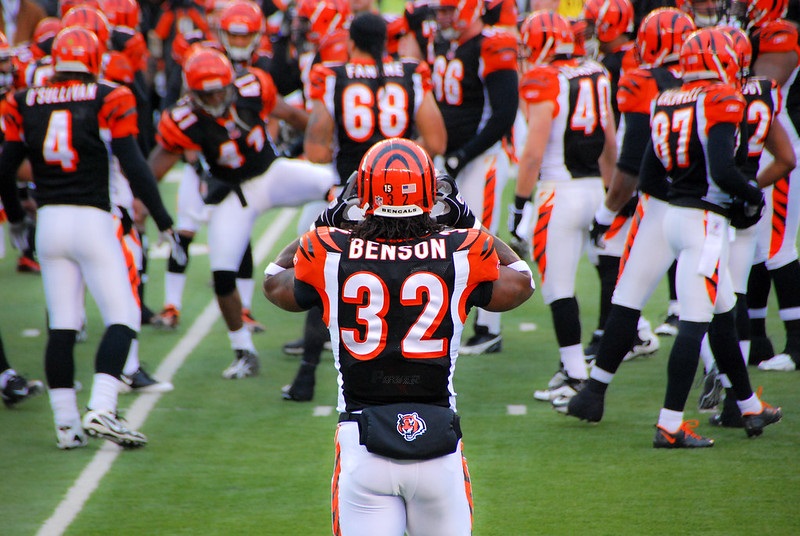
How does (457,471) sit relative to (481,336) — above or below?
above

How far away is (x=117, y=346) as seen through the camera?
18.7 ft

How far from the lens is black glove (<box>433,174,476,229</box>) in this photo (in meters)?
3.55

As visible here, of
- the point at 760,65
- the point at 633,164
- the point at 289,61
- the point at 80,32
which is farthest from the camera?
the point at 289,61

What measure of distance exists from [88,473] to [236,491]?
0.82 m

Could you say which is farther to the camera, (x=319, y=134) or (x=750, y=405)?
(x=319, y=134)

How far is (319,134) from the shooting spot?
21.7 feet

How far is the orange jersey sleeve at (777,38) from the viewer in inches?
259

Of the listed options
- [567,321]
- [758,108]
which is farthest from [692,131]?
[567,321]

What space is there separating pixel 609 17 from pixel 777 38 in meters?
1.44

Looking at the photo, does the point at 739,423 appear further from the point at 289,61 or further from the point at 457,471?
the point at 289,61

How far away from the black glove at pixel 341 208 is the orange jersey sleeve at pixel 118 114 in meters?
2.36

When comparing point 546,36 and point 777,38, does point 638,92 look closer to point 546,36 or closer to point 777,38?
point 546,36

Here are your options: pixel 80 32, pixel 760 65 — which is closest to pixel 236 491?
pixel 80 32

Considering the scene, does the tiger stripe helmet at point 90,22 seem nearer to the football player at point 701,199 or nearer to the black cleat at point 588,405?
the football player at point 701,199
